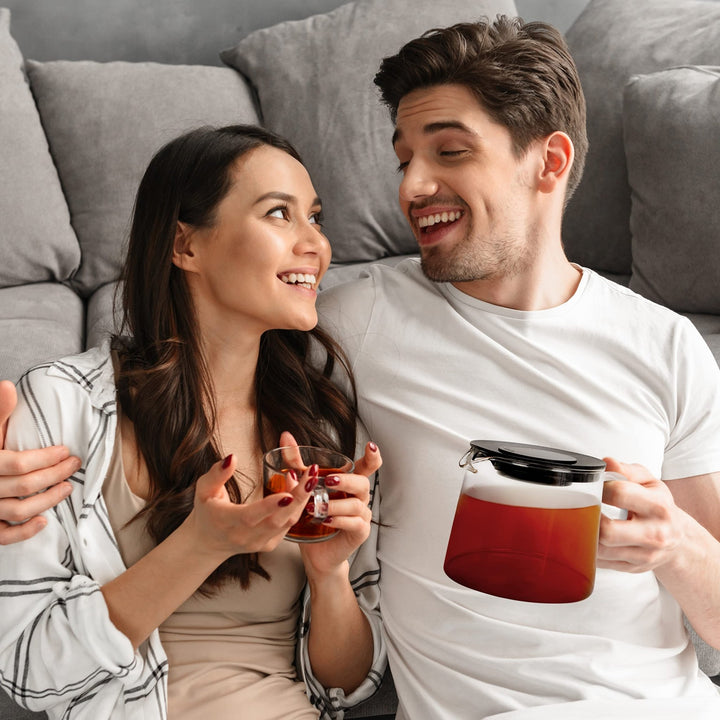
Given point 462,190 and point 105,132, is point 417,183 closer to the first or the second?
point 462,190

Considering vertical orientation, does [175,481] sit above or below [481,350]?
below

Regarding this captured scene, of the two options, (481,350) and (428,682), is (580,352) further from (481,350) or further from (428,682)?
(428,682)

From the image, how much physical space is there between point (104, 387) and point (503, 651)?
675 millimetres

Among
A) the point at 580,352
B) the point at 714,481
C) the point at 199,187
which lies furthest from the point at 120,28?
the point at 714,481

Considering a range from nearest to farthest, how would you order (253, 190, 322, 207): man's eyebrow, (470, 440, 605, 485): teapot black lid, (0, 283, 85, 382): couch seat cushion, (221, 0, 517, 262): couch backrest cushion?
1. (470, 440, 605, 485): teapot black lid
2. (253, 190, 322, 207): man's eyebrow
3. (0, 283, 85, 382): couch seat cushion
4. (221, 0, 517, 262): couch backrest cushion

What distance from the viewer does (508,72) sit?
144 cm

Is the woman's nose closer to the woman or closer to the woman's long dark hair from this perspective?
the woman

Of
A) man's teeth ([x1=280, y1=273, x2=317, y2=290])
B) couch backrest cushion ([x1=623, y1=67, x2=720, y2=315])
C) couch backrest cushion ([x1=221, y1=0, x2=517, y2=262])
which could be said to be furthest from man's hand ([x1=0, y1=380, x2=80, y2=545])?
couch backrest cushion ([x1=623, y1=67, x2=720, y2=315])

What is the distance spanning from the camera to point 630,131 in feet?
6.79

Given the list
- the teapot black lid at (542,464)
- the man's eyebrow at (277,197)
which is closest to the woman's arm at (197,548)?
the teapot black lid at (542,464)

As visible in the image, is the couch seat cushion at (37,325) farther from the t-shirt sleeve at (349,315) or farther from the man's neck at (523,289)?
the man's neck at (523,289)

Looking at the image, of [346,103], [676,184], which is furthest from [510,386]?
[346,103]

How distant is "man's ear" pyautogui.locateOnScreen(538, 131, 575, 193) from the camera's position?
1491mm

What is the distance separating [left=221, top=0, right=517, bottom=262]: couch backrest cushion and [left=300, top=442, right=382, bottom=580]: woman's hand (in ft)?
4.03
